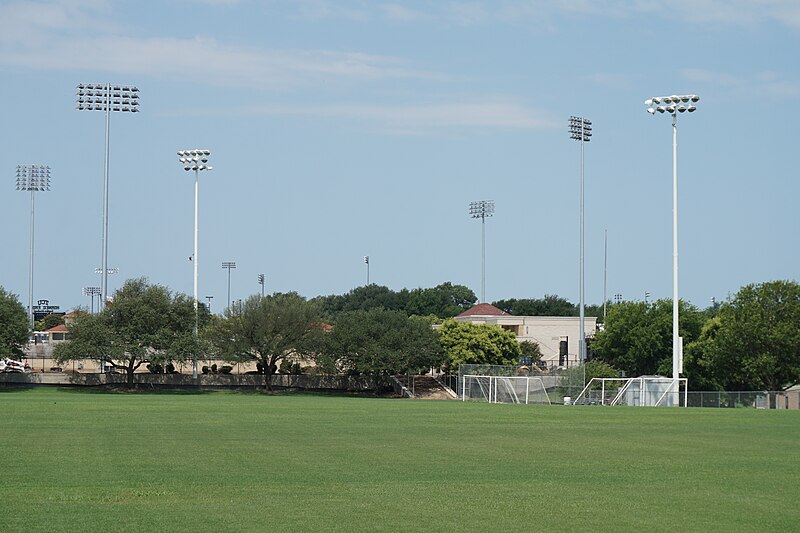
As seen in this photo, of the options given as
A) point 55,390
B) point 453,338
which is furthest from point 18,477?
point 453,338

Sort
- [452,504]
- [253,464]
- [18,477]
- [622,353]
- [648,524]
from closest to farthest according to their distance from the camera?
[648,524] < [452,504] < [18,477] < [253,464] < [622,353]

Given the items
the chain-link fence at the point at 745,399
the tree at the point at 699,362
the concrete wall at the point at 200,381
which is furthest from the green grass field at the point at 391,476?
the concrete wall at the point at 200,381

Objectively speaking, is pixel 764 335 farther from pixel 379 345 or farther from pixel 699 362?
pixel 379 345

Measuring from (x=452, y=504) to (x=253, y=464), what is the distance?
7.19m

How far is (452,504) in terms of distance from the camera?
18469 mm

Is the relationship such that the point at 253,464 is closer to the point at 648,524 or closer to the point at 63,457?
the point at 63,457

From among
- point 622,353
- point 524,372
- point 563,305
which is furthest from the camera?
point 563,305

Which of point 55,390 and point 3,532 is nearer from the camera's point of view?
point 3,532

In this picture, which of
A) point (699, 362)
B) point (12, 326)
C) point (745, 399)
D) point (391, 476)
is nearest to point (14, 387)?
point (12, 326)

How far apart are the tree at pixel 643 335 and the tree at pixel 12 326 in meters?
47.2

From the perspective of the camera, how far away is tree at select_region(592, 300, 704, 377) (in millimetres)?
92125

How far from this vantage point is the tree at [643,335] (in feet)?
302

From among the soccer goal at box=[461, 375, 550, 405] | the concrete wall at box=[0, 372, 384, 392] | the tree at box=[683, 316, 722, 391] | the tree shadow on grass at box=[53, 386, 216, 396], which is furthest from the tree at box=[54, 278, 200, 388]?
the tree at box=[683, 316, 722, 391]

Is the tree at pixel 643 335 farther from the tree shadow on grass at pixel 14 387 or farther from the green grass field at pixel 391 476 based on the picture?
the green grass field at pixel 391 476
